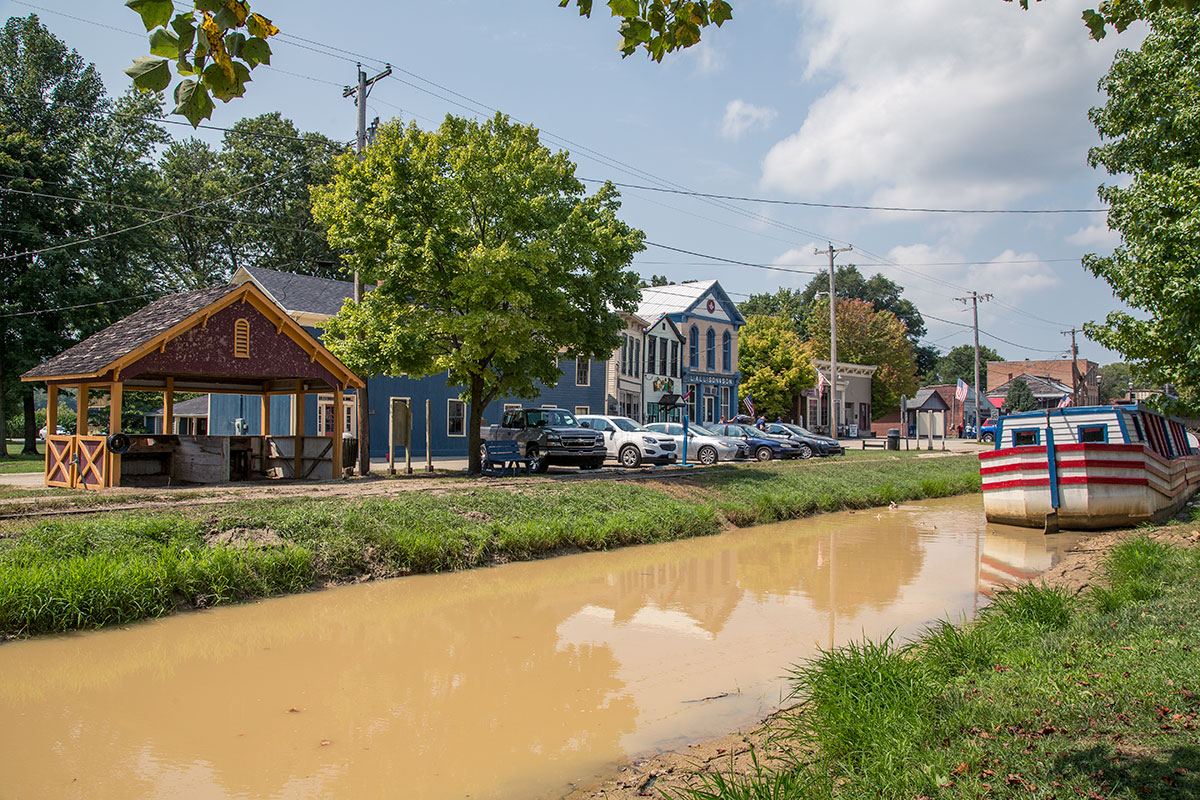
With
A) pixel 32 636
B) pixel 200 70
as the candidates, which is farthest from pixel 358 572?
pixel 200 70

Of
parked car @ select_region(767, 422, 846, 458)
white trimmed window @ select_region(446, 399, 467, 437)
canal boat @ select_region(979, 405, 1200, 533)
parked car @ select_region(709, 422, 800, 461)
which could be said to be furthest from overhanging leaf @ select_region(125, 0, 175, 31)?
parked car @ select_region(767, 422, 846, 458)

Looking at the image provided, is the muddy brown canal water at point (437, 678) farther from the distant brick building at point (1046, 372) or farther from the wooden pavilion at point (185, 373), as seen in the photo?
the distant brick building at point (1046, 372)

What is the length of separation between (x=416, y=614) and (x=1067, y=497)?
13110 millimetres

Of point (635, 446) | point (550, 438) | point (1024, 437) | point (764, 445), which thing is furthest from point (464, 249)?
point (764, 445)

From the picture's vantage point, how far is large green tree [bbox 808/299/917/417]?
213ft

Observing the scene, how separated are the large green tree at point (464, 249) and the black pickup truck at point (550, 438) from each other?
2.97 meters

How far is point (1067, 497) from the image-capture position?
16609 mm

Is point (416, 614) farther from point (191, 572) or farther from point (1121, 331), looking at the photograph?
point (1121, 331)

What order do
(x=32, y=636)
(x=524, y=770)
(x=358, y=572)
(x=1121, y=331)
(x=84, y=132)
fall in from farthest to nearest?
1. (x=84, y=132)
2. (x=1121, y=331)
3. (x=358, y=572)
4. (x=32, y=636)
5. (x=524, y=770)

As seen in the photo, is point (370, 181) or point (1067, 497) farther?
point (370, 181)

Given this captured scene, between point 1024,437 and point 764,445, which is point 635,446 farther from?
point 1024,437

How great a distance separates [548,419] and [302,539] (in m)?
13.7

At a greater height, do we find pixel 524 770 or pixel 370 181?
pixel 370 181

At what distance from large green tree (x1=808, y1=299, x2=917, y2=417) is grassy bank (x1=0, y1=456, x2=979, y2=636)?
4802 centimetres
